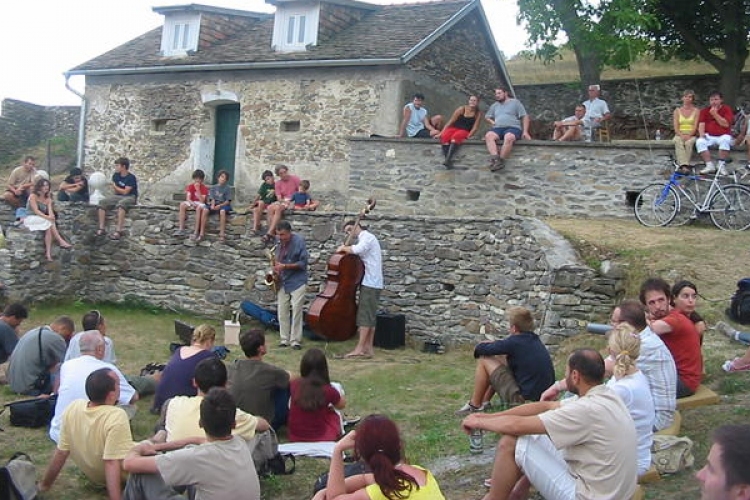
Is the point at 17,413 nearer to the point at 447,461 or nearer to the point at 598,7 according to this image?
the point at 447,461

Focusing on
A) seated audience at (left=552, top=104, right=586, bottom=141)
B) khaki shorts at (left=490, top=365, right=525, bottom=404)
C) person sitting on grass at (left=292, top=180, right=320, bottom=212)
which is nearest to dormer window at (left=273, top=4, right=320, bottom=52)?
person sitting on grass at (left=292, top=180, right=320, bottom=212)

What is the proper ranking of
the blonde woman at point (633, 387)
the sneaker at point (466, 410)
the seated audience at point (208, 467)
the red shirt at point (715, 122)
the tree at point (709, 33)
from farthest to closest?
the tree at point (709, 33), the red shirt at point (715, 122), the sneaker at point (466, 410), the blonde woman at point (633, 387), the seated audience at point (208, 467)

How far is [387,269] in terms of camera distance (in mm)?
12680

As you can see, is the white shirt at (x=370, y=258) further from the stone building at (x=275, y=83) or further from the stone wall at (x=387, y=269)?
the stone building at (x=275, y=83)

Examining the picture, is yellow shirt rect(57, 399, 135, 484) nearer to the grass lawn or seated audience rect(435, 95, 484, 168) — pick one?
the grass lawn

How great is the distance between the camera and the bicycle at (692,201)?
1202cm

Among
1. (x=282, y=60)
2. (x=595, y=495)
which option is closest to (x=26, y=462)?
(x=595, y=495)

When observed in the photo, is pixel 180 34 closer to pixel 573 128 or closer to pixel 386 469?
pixel 573 128

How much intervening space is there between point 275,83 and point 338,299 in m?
8.31

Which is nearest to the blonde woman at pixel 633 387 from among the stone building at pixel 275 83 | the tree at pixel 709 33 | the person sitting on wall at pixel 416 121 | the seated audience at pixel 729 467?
the seated audience at pixel 729 467

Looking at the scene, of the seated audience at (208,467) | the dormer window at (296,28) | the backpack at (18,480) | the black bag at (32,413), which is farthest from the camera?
the dormer window at (296,28)

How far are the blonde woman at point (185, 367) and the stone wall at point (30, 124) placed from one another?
22.4 metres

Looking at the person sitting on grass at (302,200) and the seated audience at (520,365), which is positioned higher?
the person sitting on grass at (302,200)

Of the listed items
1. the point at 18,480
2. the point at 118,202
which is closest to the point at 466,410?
the point at 18,480
